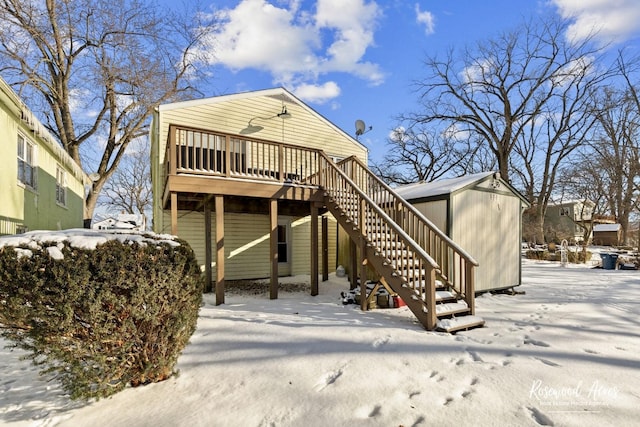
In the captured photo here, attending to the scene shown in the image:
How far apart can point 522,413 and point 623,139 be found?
25.2m

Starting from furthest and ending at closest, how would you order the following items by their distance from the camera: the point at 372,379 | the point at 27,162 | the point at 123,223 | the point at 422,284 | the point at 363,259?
the point at 123,223, the point at 27,162, the point at 363,259, the point at 422,284, the point at 372,379

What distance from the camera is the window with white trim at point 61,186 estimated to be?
1031 cm

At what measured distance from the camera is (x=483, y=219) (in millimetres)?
7461

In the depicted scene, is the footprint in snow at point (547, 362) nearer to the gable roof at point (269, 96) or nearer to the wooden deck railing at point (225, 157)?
the wooden deck railing at point (225, 157)

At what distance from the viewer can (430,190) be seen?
7516mm

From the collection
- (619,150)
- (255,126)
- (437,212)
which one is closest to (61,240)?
(437,212)

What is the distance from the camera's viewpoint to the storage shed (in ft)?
22.8

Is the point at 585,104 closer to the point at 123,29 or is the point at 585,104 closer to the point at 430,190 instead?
the point at 430,190

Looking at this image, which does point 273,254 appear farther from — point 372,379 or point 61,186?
point 61,186

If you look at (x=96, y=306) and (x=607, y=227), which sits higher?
(x=607, y=227)

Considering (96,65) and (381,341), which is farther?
(96,65)

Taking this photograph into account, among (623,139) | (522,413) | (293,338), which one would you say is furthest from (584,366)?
(623,139)

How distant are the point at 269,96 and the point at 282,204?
393 cm

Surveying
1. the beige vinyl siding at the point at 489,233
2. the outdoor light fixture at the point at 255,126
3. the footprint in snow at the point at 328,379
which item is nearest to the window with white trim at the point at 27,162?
the outdoor light fixture at the point at 255,126
